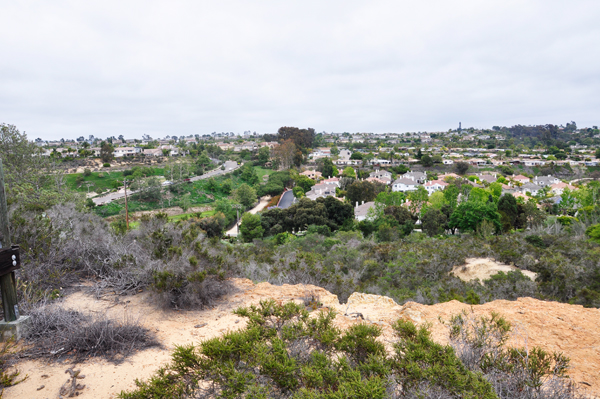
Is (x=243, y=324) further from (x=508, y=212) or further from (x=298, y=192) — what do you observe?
(x=298, y=192)

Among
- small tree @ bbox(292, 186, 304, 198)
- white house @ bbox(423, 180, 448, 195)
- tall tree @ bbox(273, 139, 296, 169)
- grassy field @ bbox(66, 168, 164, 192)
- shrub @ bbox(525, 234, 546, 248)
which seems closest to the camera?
shrub @ bbox(525, 234, 546, 248)

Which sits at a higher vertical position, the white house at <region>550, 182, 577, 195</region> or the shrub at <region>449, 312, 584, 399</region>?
the shrub at <region>449, 312, 584, 399</region>

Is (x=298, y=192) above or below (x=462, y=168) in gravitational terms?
below

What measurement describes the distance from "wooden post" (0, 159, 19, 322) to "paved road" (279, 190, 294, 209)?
34331mm

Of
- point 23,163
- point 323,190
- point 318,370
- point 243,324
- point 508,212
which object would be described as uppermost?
point 23,163

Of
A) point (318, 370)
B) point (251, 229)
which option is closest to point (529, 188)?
point (251, 229)

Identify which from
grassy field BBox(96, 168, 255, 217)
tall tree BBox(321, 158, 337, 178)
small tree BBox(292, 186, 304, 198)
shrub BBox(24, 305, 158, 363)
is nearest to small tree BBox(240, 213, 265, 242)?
grassy field BBox(96, 168, 255, 217)

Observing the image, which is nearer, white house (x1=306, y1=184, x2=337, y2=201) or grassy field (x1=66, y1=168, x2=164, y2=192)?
grassy field (x1=66, y1=168, x2=164, y2=192)

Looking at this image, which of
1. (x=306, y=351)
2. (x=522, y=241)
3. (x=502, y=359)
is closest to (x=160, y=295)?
(x=306, y=351)

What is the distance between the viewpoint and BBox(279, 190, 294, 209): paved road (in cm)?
Answer: 3923

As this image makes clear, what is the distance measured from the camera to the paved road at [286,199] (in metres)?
39.2

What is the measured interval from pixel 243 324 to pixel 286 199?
37914 millimetres

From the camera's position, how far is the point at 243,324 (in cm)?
461

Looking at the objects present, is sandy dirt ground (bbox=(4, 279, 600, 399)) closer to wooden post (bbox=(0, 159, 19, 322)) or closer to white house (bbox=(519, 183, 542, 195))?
wooden post (bbox=(0, 159, 19, 322))
